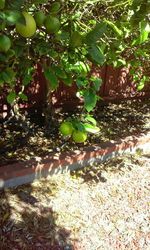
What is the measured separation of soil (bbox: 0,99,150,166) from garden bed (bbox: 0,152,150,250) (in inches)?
18.2

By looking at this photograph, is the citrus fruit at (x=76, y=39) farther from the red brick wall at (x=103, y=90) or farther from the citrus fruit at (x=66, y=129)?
the red brick wall at (x=103, y=90)

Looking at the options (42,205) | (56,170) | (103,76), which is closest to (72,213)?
(42,205)

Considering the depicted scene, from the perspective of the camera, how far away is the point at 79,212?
4344mm

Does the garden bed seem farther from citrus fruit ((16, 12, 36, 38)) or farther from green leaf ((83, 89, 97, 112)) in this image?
citrus fruit ((16, 12, 36, 38))

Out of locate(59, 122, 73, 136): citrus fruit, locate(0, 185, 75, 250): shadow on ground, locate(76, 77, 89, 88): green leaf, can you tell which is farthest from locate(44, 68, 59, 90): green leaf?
locate(0, 185, 75, 250): shadow on ground

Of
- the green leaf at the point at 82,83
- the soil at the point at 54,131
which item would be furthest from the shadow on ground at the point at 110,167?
the green leaf at the point at 82,83

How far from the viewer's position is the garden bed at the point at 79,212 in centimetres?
398

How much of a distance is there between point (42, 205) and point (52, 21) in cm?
277

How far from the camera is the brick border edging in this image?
4.49 meters

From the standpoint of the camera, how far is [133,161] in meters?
5.45

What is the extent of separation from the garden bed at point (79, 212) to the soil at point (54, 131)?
0.46 meters

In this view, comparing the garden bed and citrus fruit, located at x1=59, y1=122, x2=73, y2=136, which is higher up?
citrus fruit, located at x1=59, y1=122, x2=73, y2=136

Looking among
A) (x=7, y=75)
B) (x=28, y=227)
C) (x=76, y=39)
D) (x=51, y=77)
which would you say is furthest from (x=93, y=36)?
(x=28, y=227)

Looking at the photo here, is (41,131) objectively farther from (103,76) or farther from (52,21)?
(52,21)
